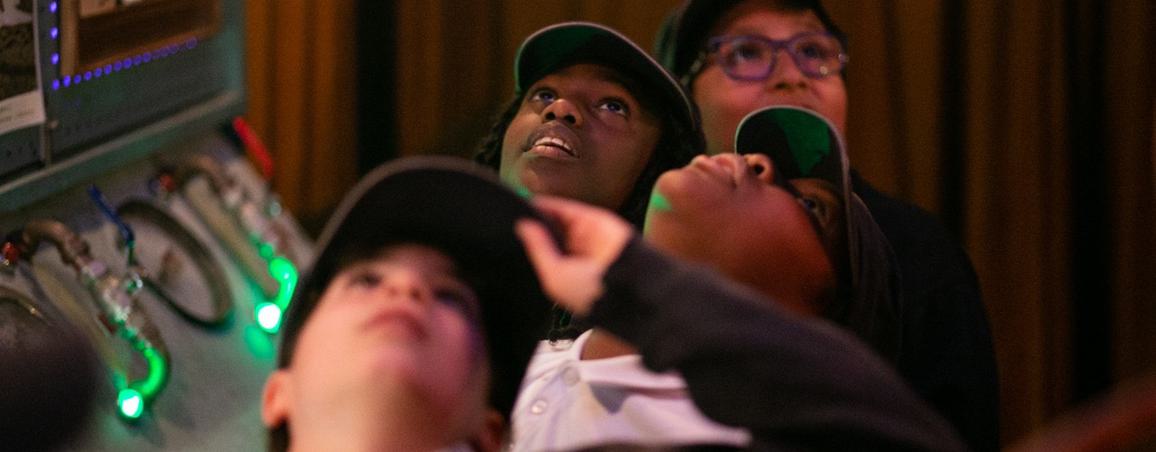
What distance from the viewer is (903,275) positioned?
183 centimetres

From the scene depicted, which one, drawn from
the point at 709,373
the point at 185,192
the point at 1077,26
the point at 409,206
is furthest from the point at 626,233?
the point at 1077,26

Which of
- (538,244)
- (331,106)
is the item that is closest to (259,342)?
(538,244)

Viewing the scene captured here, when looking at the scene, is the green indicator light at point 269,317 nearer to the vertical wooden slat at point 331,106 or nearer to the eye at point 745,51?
the eye at point 745,51

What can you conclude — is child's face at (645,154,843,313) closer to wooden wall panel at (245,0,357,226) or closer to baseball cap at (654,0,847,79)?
baseball cap at (654,0,847,79)

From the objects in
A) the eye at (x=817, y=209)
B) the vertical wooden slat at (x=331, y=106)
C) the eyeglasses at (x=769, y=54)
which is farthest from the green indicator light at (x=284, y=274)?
the vertical wooden slat at (x=331, y=106)

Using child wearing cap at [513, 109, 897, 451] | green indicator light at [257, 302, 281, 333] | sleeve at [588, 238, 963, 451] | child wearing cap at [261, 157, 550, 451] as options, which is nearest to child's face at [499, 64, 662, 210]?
child wearing cap at [513, 109, 897, 451]

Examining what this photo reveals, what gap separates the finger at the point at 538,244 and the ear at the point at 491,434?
124 mm

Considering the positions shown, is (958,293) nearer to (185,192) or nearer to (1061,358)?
(185,192)

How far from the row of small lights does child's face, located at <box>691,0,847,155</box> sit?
754 millimetres

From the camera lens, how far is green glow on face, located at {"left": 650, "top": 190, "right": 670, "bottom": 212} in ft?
4.35

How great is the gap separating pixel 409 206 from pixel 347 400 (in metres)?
0.18

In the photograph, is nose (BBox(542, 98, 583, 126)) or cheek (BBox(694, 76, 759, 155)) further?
cheek (BBox(694, 76, 759, 155))

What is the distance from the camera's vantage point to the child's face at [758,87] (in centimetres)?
211

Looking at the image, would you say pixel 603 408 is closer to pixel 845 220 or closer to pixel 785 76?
pixel 845 220
